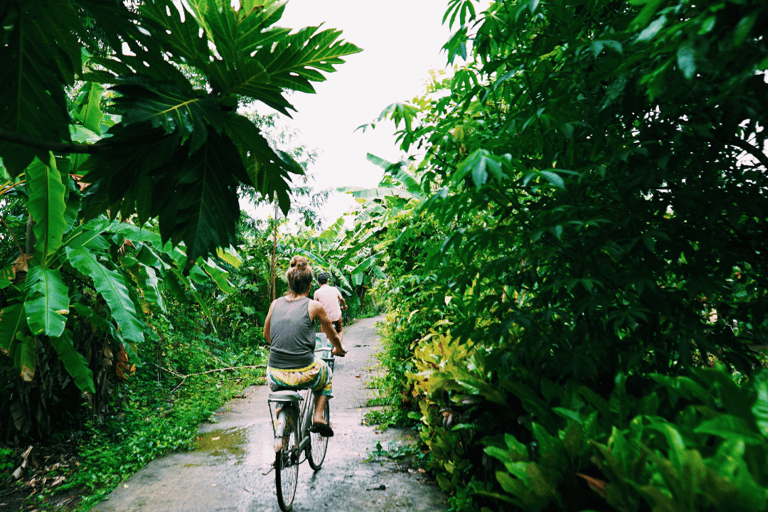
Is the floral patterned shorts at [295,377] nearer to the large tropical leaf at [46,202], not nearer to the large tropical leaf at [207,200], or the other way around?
the large tropical leaf at [46,202]

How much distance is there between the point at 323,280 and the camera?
751cm

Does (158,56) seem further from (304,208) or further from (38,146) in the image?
(304,208)

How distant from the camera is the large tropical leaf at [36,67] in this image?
120 cm

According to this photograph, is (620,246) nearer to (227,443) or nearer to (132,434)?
(227,443)

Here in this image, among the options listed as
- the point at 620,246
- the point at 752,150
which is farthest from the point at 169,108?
the point at 752,150

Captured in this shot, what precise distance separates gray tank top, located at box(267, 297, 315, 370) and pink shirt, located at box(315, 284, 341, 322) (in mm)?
3001

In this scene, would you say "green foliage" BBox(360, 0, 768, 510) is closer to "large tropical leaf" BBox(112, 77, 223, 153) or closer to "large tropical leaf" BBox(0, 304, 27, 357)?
"large tropical leaf" BBox(112, 77, 223, 153)

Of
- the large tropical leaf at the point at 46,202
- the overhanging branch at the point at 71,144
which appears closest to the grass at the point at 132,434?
the large tropical leaf at the point at 46,202

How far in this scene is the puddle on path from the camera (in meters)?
4.54

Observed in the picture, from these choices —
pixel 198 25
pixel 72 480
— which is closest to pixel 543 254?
pixel 198 25

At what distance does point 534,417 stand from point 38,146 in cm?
213

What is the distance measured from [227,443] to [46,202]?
324 centimetres

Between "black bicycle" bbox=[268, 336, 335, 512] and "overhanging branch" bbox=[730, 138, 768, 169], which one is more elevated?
"overhanging branch" bbox=[730, 138, 768, 169]

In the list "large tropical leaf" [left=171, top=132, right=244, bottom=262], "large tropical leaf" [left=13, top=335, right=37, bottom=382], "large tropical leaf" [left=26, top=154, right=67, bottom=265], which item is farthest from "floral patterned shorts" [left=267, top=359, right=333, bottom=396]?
"large tropical leaf" [left=171, top=132, right=244, bottom=262]
